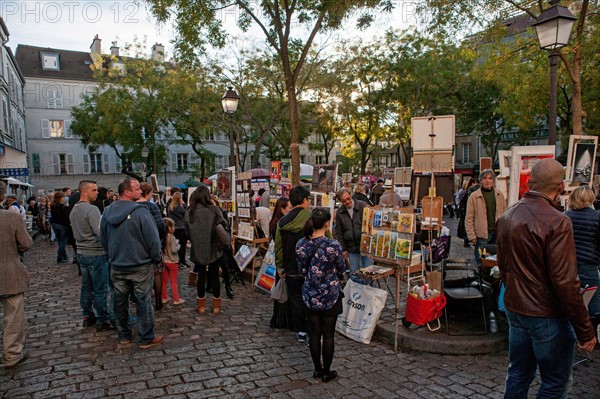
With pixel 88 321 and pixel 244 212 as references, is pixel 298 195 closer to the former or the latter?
pixel 88 321

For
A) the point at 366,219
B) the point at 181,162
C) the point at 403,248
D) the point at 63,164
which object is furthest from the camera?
the point at 181,162

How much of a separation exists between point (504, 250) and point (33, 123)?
50580mm

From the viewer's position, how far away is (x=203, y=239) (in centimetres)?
645

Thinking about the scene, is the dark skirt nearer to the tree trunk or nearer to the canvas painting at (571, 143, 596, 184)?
the tree trunk

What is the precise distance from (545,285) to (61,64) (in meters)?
54.8

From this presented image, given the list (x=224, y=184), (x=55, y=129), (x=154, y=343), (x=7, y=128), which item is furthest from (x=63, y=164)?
(x=154, y=343)

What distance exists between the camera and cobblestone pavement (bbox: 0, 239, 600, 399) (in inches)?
163

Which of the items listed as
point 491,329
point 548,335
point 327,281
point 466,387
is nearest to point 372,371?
point 466,387

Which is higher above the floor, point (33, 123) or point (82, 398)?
point (33, 123)

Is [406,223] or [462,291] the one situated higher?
[406,223]

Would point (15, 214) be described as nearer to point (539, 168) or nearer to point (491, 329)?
point (539, 168)

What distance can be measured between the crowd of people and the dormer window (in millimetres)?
47874

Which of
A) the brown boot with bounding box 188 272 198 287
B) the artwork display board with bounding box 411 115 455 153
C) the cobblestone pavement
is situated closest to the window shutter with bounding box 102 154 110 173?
the brown boot with bounding box 188 272 198 287

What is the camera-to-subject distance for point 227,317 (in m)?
6.52
